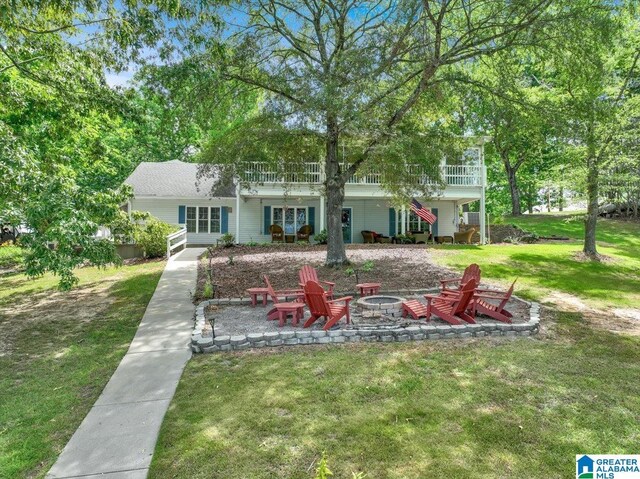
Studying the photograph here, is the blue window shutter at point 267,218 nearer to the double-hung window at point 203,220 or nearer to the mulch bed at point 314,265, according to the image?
the double-hung window at point 203,220

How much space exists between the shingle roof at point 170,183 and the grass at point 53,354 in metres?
8.81

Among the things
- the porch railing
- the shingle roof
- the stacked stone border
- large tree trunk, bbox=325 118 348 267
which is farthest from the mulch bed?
the shingle roof

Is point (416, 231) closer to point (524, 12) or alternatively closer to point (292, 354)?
point (524, 12)

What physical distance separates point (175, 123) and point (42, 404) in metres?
8.51

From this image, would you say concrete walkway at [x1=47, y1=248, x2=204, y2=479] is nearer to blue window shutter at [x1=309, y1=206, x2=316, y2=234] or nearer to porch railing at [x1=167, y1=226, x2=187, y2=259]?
porch railing at [x1=167, y1=226, x2=187, y2=259]

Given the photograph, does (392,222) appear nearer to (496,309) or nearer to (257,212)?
(257,212)

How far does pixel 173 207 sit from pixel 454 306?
17382 mm

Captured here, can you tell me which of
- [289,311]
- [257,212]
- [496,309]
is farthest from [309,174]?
[496,309]

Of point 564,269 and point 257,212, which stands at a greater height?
point 257,212

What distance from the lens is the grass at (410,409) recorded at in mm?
3260

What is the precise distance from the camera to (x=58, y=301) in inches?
389

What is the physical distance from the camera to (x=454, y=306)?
23.3ft

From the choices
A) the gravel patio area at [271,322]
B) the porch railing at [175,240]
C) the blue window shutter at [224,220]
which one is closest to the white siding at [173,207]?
the blue window shutter at [224,220]

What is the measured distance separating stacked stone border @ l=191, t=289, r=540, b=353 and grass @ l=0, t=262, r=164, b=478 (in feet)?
4.59
